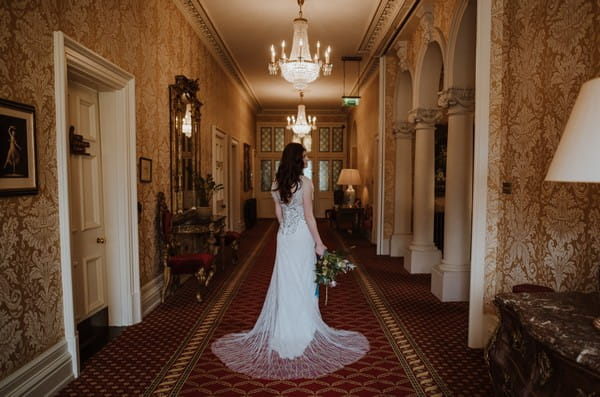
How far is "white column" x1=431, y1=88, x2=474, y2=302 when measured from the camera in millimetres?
4906

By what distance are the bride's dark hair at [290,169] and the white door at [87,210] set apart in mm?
1717

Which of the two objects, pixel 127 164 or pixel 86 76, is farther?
pixel 127 164

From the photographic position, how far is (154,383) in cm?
293

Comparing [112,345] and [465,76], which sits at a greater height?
[465,76]

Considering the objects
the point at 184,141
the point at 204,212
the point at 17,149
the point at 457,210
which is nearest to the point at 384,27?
the point at 457,210

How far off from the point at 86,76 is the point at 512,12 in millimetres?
3325

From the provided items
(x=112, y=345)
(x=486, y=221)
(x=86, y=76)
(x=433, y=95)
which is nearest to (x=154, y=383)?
(x=112, y=345)

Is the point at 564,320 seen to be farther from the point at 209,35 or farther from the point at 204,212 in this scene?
the point at 209,35

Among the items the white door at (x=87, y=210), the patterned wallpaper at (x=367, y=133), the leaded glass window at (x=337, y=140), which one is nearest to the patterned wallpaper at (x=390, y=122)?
the patterned wallpaper at (x=367, y=133)

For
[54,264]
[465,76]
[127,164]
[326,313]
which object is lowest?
[326,313]

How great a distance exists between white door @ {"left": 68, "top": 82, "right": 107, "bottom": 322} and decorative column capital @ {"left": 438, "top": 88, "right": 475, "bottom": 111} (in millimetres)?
3619

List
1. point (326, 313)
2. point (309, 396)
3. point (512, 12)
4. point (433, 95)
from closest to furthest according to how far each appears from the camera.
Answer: point (309, 396) < point (512, 12) < point (326, 313) < point (433, 95)

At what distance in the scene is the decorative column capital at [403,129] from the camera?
295 inches

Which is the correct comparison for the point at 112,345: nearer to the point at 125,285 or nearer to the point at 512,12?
the point at 125,285
